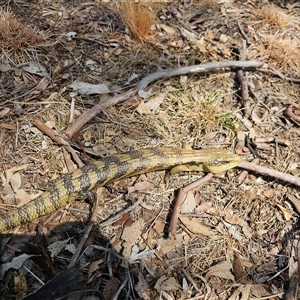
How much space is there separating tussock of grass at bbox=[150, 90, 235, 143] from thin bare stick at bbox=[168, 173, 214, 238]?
597mm

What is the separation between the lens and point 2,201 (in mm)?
4141

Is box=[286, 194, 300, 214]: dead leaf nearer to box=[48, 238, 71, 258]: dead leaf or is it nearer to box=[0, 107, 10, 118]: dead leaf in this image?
box=[48, 238, 71, 258]: dead leaf

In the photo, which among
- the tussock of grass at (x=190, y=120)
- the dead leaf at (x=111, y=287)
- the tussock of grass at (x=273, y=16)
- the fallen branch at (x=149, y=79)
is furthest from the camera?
the tussock of grass at (x=273, y=16)

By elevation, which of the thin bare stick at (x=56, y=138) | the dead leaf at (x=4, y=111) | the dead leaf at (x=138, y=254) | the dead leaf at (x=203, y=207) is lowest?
the dead leaf at (x=138, y=254)

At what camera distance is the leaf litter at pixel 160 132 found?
3.81 metres

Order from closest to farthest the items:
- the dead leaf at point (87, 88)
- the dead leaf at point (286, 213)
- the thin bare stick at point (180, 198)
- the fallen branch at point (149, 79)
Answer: the thin bare stick at point (180, 198) → the dead leaf at point (286, 213) → the fallen branch at point (149, 79) → the dead leaf at point (87, 88)

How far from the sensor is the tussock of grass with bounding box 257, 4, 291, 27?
632 cm

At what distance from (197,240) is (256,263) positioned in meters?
0.60

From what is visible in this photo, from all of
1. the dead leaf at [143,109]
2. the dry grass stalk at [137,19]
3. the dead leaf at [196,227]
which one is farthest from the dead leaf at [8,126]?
the dry grass stalk at [137,19]

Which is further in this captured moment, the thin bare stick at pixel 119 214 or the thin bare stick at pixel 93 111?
the thin bare stick at pixel 93 111

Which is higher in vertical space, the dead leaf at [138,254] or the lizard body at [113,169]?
the lizard body at [113,169]

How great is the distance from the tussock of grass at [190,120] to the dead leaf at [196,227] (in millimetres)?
1108

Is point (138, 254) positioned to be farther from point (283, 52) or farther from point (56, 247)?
point (283, 52)

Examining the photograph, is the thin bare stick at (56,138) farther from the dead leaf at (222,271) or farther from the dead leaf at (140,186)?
the dead leaf at (222,271)
